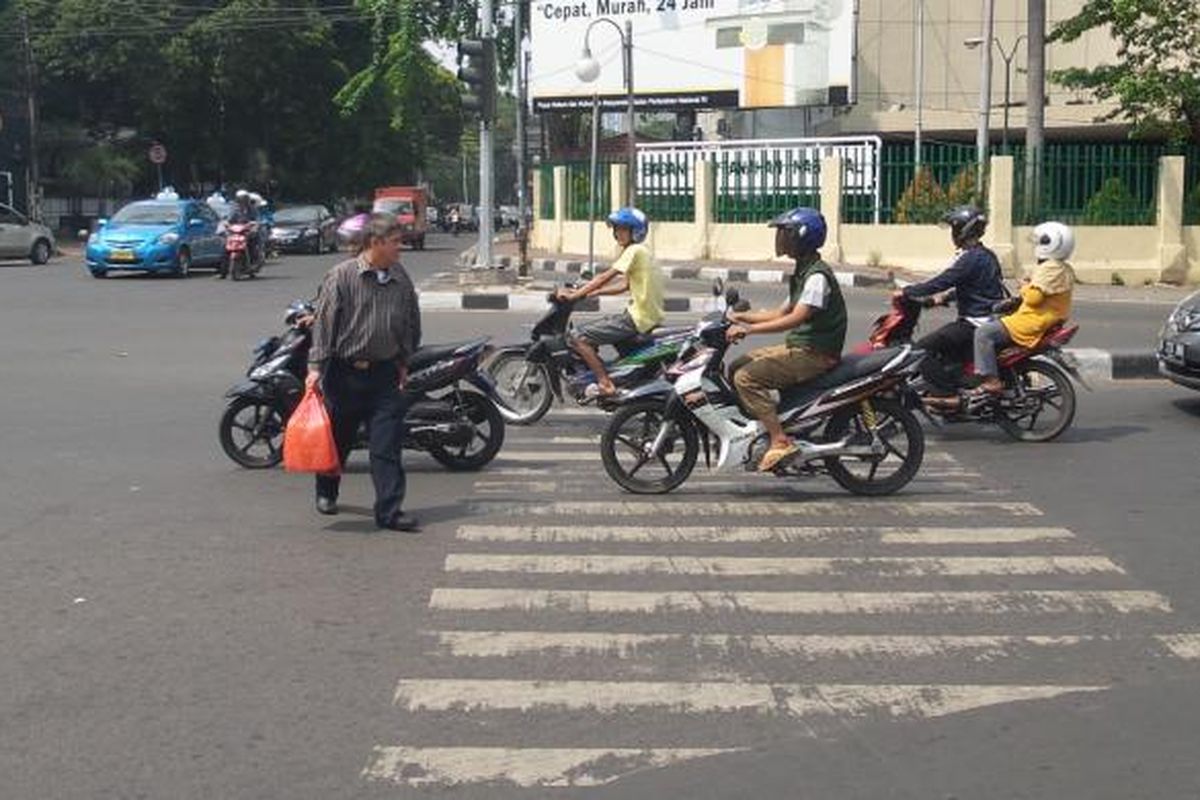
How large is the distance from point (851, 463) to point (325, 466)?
3031mm

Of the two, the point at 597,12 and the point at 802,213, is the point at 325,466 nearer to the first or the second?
the point at 802,213

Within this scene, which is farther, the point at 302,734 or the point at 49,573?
the point at 49,573

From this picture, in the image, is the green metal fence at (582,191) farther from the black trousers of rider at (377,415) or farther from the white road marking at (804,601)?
the white road marking at (804,601)

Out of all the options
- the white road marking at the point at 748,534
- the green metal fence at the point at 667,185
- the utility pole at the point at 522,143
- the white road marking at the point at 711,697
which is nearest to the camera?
the white road marking at the point at 711,697

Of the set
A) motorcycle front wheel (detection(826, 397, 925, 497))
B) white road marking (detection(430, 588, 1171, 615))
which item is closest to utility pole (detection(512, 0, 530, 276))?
motorcycle front wheel (detection(826, 397, 925, 497))

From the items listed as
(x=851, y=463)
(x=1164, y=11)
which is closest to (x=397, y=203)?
(x=1164, y=11)

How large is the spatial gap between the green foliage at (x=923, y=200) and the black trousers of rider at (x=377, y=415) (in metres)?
19.8

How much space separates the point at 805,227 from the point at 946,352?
2704 millimetres

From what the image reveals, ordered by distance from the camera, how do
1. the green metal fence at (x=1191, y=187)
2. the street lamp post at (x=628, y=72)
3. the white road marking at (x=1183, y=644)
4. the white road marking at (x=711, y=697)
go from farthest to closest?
the green metal fence at (x=1191, y=187)
the street lamp post at (x=628, y=72)
the white road marking at (x=1183, y=644)
the white road marking at (x=711, y=697)

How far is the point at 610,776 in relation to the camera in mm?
4207

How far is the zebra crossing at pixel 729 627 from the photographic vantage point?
456 cm

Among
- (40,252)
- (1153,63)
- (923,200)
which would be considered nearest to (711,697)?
(1153,63)

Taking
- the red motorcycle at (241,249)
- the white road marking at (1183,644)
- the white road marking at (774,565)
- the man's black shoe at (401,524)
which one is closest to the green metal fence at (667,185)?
the red motorcycle at (241,249)

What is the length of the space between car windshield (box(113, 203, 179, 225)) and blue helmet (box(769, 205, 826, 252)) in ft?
67.7
